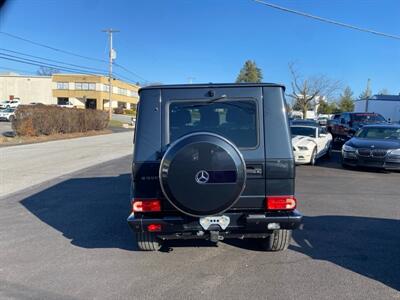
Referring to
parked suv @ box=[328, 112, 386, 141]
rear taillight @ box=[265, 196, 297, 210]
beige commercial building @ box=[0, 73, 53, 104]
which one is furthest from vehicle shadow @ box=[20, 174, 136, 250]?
beige commercial building @ box=[0, 73, 53, 104]

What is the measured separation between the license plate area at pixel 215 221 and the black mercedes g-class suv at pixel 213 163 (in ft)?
0.03

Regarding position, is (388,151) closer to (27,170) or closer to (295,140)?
(295,140)

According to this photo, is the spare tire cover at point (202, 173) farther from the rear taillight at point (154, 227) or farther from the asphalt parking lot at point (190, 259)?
the asphalt parking lot at point (190, 259)

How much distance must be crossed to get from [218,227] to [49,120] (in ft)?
72.4

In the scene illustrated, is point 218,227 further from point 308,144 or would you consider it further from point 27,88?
point 27,88

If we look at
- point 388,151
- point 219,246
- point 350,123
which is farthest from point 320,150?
point 219,246

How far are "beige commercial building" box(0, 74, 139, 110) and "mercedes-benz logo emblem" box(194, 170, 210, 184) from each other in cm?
7556

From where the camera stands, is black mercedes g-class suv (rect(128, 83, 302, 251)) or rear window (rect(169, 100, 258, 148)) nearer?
black mercedes g-class suv (rect(128, 83, 302, 251))

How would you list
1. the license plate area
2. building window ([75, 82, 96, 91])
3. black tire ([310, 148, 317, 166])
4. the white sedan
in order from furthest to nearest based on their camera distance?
1. building window ([75, 82, 96, 91])
2. black tire ([310, 148, 317, 166])
3. the white sedan
4. the license plate area

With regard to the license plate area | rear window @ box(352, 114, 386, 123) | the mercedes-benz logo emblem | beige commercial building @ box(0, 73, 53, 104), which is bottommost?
the license plate area

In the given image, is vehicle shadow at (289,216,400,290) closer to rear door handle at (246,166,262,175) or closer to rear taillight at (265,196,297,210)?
rear taillight at (265,196,297,210)

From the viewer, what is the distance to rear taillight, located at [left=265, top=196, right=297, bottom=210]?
3994 mm

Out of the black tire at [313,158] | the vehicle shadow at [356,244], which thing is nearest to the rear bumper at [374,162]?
the black tire at [313,158]

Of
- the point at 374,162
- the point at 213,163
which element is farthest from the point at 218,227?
the point at 374,162
